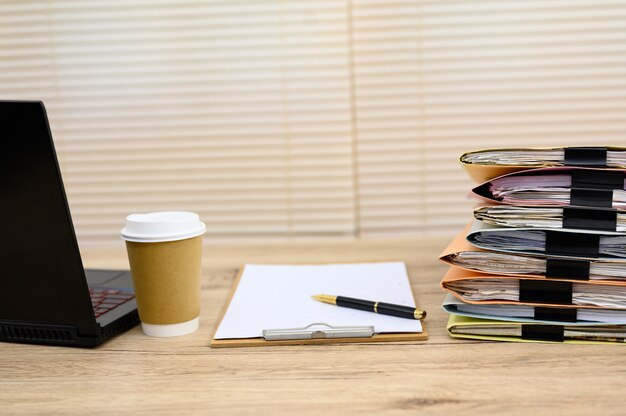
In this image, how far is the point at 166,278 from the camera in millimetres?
888


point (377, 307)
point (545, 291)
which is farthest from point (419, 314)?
point (545, 291)

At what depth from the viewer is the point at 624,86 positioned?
2.07 metres

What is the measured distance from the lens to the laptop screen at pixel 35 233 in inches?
31.1

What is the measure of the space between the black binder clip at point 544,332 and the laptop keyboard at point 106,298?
535 millimetres

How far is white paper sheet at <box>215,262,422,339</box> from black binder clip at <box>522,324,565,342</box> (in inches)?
5.1

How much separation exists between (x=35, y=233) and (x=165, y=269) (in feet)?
0.51

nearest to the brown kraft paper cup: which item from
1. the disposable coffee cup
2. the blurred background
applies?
the disposable coffee cup

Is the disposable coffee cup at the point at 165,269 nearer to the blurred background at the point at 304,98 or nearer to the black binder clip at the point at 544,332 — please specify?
the black binder clip at the point at 544,332

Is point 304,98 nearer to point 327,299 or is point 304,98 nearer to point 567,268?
point 327,299

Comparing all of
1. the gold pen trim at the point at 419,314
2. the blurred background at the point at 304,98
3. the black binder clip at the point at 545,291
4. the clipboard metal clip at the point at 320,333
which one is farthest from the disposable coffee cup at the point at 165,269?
the blurred background at the point at 304,98

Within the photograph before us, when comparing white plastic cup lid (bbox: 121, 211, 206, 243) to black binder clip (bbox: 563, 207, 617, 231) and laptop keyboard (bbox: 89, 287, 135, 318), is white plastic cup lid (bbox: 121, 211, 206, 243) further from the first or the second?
black binder clip (bbox: 563, 207, 617, 231)

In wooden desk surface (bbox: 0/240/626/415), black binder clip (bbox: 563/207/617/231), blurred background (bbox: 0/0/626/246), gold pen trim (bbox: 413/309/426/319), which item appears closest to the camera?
wooden desk surface (bbox: 0/240/626/415)

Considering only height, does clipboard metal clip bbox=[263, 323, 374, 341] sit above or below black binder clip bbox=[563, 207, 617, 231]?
below

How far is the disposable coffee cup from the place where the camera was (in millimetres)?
871
